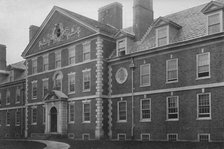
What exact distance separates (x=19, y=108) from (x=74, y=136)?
1405 centimetres

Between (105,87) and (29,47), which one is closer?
(105,87)

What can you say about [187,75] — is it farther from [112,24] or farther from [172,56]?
[112,24]

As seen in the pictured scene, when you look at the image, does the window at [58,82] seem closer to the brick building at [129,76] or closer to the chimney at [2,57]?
the brick building at [129,76]

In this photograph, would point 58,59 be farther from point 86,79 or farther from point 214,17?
point 214,17

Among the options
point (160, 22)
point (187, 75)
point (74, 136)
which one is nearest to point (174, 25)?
point (160, 22)

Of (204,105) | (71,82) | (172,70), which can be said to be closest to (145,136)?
(172,70)

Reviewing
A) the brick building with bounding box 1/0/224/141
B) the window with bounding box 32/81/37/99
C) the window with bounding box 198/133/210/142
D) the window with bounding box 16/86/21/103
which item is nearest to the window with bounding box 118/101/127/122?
the brick building with bounding box 1/0/224/141

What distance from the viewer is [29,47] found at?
41.2 metres

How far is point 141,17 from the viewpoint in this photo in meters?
33.9

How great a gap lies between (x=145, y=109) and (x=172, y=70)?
4.20m

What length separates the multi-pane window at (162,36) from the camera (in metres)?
28.9

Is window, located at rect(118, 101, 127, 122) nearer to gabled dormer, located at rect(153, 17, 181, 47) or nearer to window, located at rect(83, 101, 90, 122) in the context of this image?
window, located at rect(83, 101, 90, 122)

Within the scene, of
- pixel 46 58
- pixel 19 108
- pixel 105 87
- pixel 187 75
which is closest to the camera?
pixel 187 75

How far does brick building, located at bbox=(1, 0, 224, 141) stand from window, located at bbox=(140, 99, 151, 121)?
50 millimetres
